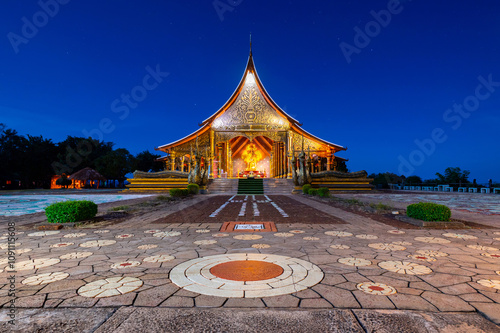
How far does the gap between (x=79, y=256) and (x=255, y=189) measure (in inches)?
701

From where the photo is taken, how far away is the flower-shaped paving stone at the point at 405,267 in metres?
3.21

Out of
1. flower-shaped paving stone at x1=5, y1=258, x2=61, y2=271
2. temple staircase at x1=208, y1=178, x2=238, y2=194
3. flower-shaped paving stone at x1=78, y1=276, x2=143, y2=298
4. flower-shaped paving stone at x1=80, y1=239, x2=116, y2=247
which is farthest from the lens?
temple staircase at x1=208, y1=178, x2=238, y2=194

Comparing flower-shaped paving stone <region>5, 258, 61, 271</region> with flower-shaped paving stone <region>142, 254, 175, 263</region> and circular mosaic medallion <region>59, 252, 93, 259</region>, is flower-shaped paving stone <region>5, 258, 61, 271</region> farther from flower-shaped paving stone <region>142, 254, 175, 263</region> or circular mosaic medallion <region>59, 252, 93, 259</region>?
flower-shaped paving stone <region>142, 254, 175, 263</region>

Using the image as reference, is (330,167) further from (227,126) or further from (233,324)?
(233,324)

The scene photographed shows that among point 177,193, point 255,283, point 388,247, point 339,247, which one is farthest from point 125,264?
point 177,193

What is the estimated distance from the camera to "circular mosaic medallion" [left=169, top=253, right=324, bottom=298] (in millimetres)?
2641

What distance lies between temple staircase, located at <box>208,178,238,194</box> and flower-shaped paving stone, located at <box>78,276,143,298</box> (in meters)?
18.2

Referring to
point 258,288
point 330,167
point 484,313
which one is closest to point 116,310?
point 258,288

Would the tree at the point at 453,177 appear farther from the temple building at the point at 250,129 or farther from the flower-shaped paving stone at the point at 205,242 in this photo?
the flower-shaped paving stone at the point at 205,242

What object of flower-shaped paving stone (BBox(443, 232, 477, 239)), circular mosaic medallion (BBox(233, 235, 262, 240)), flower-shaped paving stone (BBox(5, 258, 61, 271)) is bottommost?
flower-shaped paving stone (BBox(443, 232, 477, 239))

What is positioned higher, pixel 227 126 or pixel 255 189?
pixel 227 126

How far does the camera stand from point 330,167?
1085 inches

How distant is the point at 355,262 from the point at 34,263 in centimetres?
407

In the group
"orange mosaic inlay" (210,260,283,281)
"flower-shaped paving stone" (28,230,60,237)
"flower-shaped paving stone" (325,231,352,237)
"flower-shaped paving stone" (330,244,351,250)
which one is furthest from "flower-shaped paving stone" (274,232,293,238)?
"flower-shaped paving stone" (28,230,60,237)
